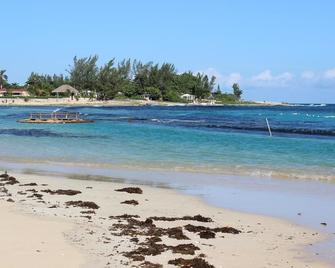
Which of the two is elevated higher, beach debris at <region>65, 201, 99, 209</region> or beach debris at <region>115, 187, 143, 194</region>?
beach debris at <region>65, 201, 99, 209</region>

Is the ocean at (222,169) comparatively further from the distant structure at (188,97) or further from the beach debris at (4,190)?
the distant structure at (188,97)

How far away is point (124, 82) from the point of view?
575ft

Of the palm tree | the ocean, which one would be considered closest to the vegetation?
the palm tree

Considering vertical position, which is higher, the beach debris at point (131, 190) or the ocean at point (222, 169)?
the beach debris at point (131, 190)

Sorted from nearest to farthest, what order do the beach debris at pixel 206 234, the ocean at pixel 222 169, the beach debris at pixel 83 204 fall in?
the beach debris at pixel 206 234, the beach debris at pixel 83 204, the ocean at pixel 222 169

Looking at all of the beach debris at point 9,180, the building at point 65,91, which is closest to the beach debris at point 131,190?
the beach debris at point 9,180

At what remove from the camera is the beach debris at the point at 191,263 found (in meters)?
7.96

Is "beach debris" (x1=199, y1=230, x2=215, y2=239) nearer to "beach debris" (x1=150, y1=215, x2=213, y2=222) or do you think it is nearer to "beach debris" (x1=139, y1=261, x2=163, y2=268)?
"beach debris" (x1=150, y1=215, x2=213, y2=222)

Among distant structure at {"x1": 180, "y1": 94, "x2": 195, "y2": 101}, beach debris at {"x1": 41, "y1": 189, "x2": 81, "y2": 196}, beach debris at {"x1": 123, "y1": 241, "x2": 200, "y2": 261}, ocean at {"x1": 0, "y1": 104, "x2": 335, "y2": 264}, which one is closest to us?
beach debris at {"x1": 123, "y1": 241, "x2": 200, "y2": 261}

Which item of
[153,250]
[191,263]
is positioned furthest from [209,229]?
[191,263]

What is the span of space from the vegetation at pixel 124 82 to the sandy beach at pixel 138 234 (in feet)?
482

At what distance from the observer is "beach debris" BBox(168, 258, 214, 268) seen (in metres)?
7.96

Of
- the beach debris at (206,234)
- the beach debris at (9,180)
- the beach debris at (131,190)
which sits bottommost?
the beach debris at (9,180)

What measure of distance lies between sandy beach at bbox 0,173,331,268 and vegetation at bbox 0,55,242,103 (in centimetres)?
14699
